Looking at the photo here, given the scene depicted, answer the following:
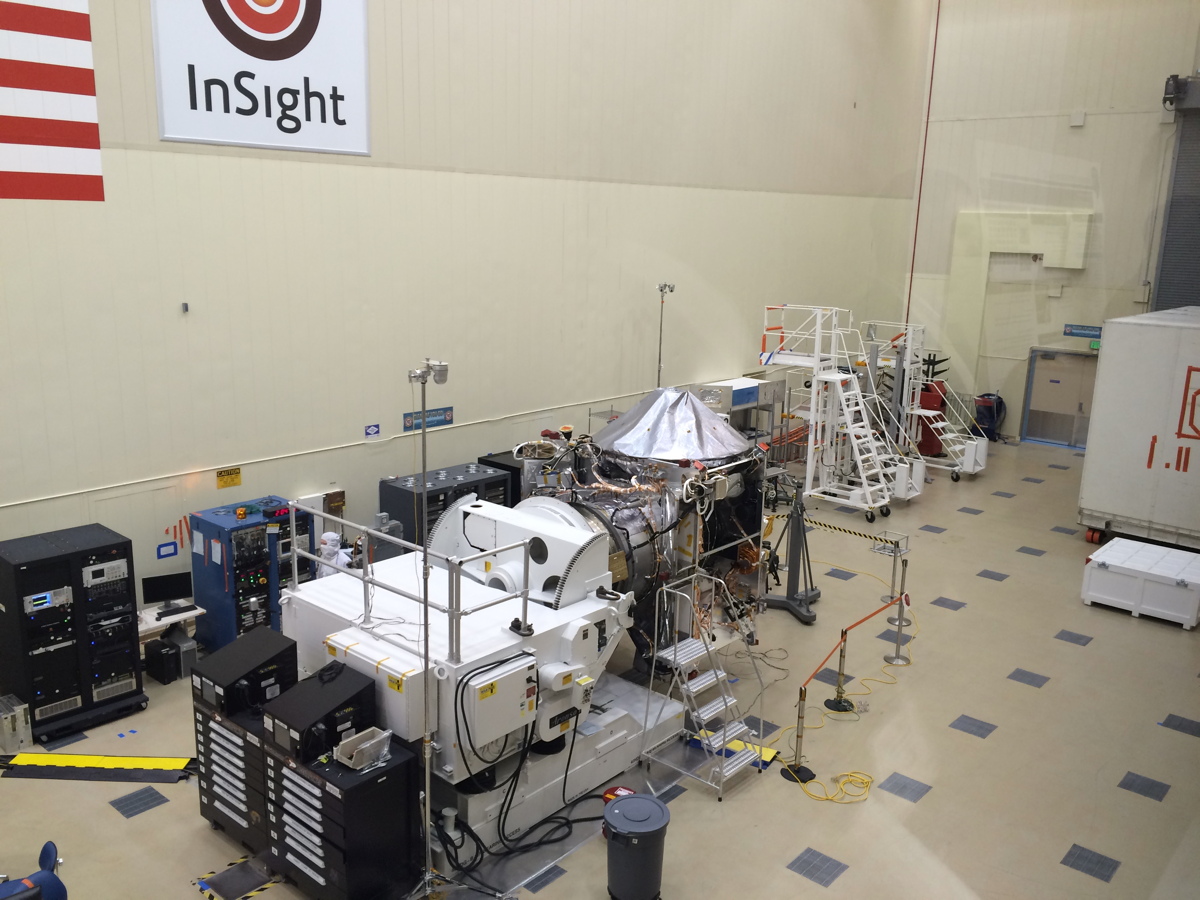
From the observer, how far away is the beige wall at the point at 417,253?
7816 mm

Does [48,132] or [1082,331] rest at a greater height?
[48,132]

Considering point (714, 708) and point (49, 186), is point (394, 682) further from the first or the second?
point (49, 186)

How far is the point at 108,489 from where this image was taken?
814cm

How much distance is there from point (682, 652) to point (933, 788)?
6.61 ft

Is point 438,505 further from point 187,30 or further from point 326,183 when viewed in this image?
point 187,30

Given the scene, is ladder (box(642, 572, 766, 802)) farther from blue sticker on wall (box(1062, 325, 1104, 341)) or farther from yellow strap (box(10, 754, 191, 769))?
blue sticker on wall (box(1062, 325, 1104, 341))

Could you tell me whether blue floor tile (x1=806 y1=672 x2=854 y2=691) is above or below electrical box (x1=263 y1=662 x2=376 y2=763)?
below

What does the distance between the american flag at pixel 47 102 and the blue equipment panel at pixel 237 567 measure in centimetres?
287

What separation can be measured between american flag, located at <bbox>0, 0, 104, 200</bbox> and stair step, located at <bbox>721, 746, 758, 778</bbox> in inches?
258

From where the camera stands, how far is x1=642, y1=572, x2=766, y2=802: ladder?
690cm

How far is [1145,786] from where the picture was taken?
7.07 metres

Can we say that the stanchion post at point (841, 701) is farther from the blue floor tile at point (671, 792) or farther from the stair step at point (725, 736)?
the blue floor tile at point (671, 792)

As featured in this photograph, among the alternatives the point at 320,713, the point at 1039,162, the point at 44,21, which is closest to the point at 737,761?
the point at 320,713

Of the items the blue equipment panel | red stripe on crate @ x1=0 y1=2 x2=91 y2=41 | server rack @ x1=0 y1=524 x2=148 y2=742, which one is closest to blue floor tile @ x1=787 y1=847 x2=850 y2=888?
the blue equipment panel
